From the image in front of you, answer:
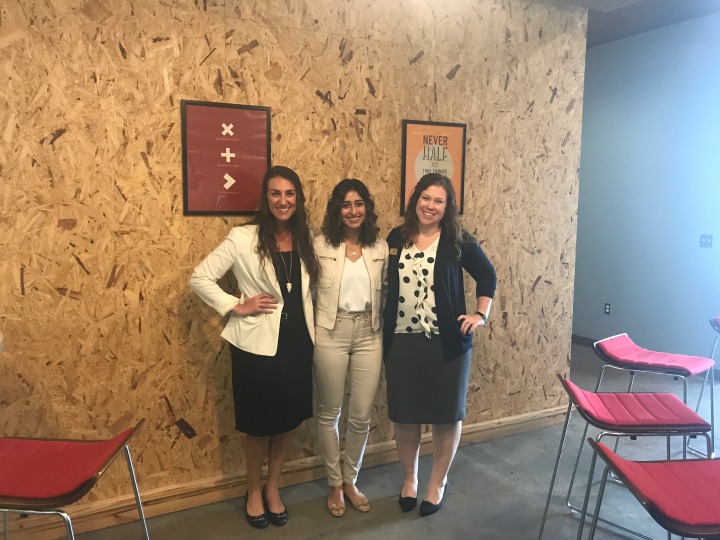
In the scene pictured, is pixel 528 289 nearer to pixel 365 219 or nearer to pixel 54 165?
pixel 365 219

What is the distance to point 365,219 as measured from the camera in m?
2.44

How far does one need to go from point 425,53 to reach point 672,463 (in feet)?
7.27

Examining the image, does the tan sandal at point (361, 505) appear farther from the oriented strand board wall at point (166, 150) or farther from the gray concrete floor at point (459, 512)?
the oriented strand board wall at point (166, 150)

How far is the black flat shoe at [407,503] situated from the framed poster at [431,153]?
1442 millimetres

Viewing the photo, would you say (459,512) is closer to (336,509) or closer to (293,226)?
(336,509)

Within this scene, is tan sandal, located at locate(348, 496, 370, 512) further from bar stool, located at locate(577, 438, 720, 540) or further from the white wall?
the white wall

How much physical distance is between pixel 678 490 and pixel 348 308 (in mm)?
1353

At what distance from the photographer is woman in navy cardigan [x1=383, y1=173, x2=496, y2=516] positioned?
239 cm

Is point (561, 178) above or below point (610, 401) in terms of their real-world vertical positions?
above

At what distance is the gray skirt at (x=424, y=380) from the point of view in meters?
2.41

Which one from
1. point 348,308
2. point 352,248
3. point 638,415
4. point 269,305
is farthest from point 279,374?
point 638,415

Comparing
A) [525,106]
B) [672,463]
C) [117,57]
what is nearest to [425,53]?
[525,106]

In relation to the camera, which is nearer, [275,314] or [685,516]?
[685,516]

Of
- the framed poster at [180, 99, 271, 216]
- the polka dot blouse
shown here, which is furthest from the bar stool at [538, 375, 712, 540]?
the framed poster at [180, 99, 271, 216]
